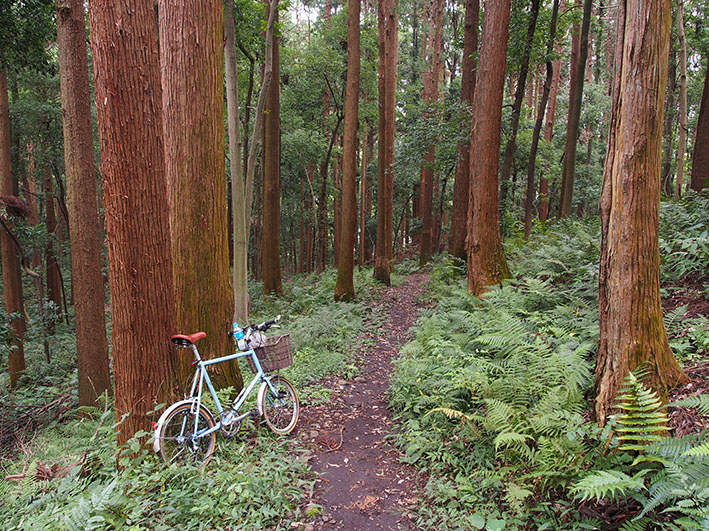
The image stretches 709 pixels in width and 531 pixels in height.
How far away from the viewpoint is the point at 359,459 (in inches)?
169

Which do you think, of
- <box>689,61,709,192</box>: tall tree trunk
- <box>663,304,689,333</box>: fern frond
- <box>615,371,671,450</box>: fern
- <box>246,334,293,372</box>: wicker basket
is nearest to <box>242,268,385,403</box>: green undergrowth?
<box>246,334,293,372</box>: wicker basket

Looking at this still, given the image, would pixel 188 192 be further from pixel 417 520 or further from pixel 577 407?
pixel 577 407

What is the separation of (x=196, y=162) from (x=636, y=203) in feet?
14.2

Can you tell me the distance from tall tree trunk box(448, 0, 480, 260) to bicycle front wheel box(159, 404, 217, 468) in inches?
355

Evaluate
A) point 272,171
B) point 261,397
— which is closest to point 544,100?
point 272,171

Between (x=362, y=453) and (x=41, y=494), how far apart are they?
2.92 m

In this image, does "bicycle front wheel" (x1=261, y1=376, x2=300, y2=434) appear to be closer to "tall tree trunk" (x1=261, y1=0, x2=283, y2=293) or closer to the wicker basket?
the wicker basket

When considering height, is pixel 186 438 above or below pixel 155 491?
above

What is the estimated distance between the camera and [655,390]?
10.7 feet

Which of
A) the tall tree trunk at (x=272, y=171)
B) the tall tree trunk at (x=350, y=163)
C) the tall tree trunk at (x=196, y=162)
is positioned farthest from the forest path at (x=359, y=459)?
the tall tree trunk at (x=272, y=171)

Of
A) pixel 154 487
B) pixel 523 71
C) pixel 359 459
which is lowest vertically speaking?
pixel 359 459

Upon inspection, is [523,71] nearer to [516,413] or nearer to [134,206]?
[516,413]

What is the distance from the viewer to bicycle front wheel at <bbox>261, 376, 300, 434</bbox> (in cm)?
457

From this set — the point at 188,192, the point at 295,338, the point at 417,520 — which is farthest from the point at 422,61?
the point at 417,520
